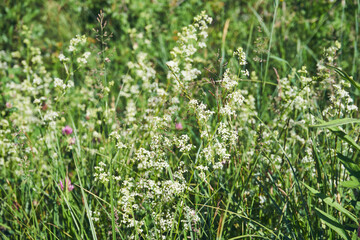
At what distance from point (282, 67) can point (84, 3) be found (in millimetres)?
2416

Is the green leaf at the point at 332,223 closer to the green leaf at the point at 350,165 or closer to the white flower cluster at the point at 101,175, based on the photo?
the green leaf at the point at 350,165

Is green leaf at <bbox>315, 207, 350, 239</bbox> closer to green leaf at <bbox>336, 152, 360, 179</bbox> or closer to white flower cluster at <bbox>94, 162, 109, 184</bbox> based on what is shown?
green leaf at <bbox>336, 152, 360, 179</bbox>

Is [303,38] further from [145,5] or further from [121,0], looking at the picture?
[121,0]

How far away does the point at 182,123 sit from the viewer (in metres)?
2.77

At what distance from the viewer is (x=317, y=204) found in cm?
182

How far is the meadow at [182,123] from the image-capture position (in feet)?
5.22

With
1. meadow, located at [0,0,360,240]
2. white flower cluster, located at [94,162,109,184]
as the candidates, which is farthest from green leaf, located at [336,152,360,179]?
white flower cluster, located at [94,162,109,184]

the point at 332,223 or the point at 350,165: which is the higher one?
the point at 350,165

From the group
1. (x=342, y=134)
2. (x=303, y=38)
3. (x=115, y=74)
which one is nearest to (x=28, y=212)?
(x=342, y=134)

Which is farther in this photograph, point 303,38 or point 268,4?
→ point 268,4

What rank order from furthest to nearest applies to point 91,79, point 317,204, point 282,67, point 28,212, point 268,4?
1. point 268,4
2. point 282,67
3. point 91,79
4. point 28,212
5. point 317,204

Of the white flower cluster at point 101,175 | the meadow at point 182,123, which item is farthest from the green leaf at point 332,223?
the white flower cluster at point 101,175

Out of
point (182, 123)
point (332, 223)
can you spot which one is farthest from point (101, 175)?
point (182, 123)

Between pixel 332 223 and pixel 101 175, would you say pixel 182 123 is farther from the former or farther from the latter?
pixel 332 223
